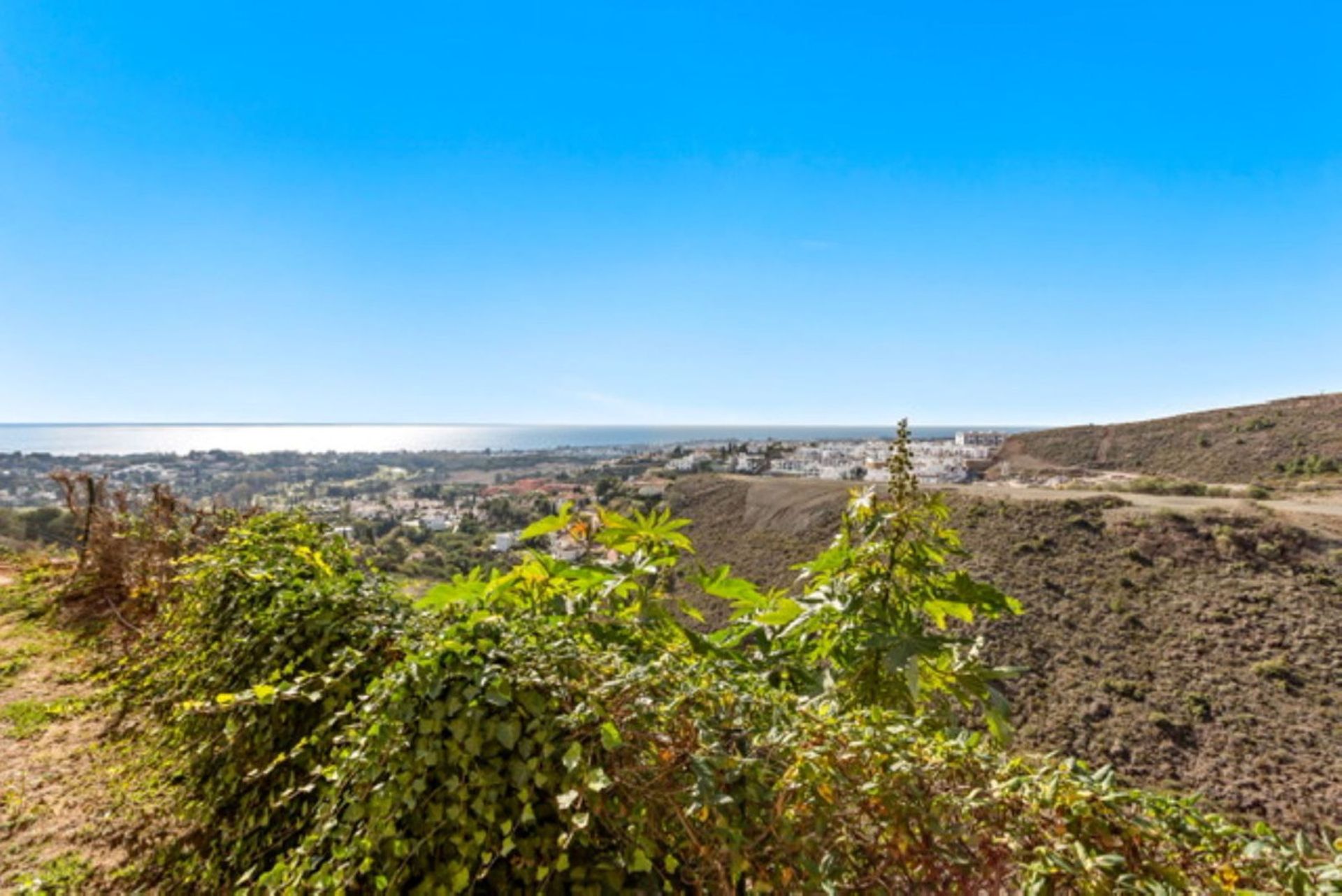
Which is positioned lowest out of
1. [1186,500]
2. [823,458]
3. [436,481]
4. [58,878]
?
[436,481]

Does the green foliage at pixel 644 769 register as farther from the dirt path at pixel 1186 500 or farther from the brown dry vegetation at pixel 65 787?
the dirt path at pixel 1186 500

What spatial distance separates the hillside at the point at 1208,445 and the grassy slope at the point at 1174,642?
18.1m

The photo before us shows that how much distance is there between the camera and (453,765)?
1.30 metres

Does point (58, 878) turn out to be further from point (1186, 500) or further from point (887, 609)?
point (1186, 500)

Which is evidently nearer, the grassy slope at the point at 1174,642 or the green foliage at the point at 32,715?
the green foliage at the point at 32,715

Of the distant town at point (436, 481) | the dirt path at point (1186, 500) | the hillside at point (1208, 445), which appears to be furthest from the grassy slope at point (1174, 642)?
the hillside at point (1208, 445)

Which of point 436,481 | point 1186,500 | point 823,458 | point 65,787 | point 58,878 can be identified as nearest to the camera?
point 58,878

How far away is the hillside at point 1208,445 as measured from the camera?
118 ft

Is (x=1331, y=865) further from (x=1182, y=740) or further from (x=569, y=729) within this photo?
(x=1182, y=740)

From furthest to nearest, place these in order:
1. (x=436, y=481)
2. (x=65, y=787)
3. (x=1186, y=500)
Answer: (x=436, y=481), (x=1186, y=500), (x=65, y=787)

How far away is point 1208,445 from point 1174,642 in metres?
29.4

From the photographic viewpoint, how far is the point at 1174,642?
18.9m

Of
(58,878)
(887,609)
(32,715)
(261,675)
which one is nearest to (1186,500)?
(887,609)

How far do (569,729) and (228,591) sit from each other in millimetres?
1740
